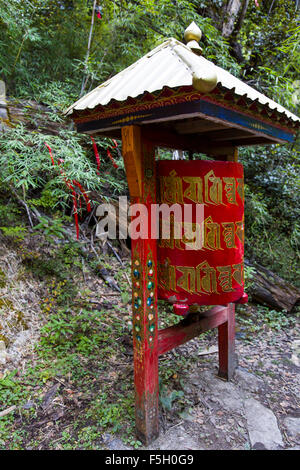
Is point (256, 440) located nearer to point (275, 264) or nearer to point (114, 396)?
point (114, 396)

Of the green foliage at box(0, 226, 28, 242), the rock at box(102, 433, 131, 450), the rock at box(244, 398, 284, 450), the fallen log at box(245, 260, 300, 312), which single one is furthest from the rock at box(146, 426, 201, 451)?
the fallen log at box(245, 260, 300, 312)

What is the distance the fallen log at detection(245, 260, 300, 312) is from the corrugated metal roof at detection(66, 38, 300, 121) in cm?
279

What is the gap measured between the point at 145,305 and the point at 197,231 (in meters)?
0.56

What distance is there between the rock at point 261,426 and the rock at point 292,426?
77 millimetres

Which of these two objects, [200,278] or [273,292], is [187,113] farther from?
[273,292]

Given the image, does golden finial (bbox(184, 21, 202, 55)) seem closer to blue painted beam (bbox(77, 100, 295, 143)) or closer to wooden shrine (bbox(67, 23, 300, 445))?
wooden shrine (bbox(67, 23, 300, 445))

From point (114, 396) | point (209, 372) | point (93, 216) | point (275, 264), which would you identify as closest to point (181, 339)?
point (114, 396)

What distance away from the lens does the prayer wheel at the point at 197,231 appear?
1.91 metres

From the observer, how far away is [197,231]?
6.29ft

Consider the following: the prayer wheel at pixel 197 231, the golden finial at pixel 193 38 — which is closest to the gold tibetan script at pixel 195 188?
the prayer wheel at pixel 197 231

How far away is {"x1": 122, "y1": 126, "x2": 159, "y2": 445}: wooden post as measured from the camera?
1.85 meters

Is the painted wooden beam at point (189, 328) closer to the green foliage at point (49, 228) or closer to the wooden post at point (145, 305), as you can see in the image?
the wooden post at point (145, 305)

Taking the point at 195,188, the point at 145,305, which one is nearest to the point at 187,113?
the point at 195,188

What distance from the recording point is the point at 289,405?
248 centimetres
